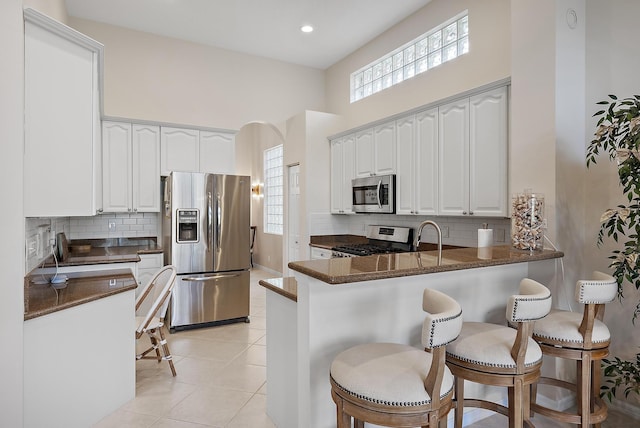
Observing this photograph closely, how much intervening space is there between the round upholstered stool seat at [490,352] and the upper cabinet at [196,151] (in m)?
4.12

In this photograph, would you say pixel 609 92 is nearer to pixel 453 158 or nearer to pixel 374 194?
pixel 453 158

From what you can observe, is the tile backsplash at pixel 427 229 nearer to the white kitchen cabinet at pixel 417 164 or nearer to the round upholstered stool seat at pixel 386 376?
the white kitchen cabinet at pixel 417 164

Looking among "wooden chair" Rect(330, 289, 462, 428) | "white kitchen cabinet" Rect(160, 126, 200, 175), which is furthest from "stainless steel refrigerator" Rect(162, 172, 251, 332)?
"wooden chair" Rect(330, 289, 462, 428)

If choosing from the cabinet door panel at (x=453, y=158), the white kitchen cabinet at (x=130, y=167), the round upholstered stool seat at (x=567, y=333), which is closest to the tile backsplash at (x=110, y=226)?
the white kitchen cabinet at (x=130, y=167)

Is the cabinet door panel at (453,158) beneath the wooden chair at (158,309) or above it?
above

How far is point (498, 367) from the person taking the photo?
1.66 m

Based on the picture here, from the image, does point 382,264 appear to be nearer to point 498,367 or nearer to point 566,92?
point 498,367

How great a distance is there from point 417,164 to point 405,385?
9.55 feet

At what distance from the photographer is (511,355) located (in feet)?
5.47

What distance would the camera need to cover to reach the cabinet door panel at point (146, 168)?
15.3ft

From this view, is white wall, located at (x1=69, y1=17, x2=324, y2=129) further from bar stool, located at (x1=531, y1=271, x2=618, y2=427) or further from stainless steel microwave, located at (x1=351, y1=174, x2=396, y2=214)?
bar stool, located at (x1=531, y1=271, x2=618, y2=427)

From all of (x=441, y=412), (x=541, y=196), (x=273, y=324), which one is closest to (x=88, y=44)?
(x=273, y=324)

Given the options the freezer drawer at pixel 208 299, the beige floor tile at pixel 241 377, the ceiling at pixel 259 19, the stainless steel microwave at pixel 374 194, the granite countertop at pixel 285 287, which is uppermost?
the ceiling at pixel 259 19

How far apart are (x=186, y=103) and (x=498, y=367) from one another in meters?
5.09
